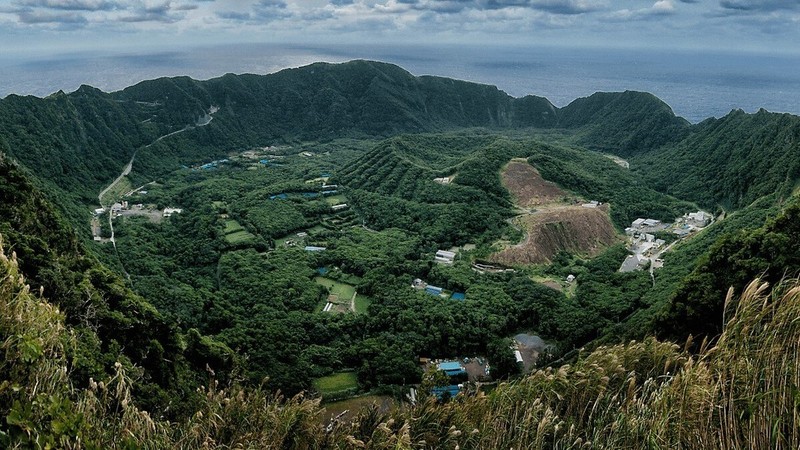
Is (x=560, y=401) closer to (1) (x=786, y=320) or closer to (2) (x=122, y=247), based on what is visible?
(1) (x=786, y=320)

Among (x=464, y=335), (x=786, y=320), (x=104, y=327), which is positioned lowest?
(x=464, y=335)

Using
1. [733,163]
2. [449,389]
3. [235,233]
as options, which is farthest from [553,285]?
[733,163]

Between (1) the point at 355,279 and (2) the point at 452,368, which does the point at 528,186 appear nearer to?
(1) the point at 355,279

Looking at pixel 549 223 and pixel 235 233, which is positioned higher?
pixel 549 223

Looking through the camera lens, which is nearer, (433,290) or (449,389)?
(449,389)

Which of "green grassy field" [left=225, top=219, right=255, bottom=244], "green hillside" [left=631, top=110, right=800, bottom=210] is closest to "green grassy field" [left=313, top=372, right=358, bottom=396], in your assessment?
"green grassy field" [left=225, top=219, right=255, bottom=244]

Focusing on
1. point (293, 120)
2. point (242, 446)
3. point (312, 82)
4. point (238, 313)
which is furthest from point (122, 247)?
point (312, 82)
